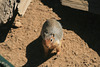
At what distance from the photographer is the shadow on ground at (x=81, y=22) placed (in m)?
5.14

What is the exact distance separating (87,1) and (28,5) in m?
2.17

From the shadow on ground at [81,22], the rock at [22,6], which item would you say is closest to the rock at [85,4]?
the shadow on ground at [81,22]

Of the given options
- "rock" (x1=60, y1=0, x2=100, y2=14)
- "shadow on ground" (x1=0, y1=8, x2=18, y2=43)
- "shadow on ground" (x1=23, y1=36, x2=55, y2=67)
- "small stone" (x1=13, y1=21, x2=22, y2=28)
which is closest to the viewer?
"shadow on ground" (x1=23, y1=36, x2=55, y2=67)

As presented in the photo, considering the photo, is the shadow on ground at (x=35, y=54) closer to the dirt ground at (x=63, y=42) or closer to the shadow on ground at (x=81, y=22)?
the dirt ground at (x=63, y=42)

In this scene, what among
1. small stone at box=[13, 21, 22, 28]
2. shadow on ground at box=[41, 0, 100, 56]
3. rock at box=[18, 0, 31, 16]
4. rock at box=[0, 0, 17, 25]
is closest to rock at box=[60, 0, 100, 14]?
shadow on ground at box=[41, 0, 100, 56]

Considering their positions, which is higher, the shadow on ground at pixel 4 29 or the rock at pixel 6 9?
the rock at pixel 6 9

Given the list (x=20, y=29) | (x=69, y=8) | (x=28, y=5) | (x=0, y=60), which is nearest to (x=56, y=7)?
(x=69, y=8)

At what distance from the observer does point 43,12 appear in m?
5.70

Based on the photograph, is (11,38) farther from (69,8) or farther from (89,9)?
(89,9)

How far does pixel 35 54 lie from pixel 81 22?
2.13 m

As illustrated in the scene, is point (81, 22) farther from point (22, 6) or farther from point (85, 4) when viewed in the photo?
point (22, 6)

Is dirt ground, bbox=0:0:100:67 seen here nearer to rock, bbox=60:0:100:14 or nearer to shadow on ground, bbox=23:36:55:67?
shadow on ground, bbox=23:36:55:67

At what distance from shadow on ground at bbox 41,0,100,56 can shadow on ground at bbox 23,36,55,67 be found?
1224 mm

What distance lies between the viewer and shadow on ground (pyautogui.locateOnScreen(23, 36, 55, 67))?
436 cm
